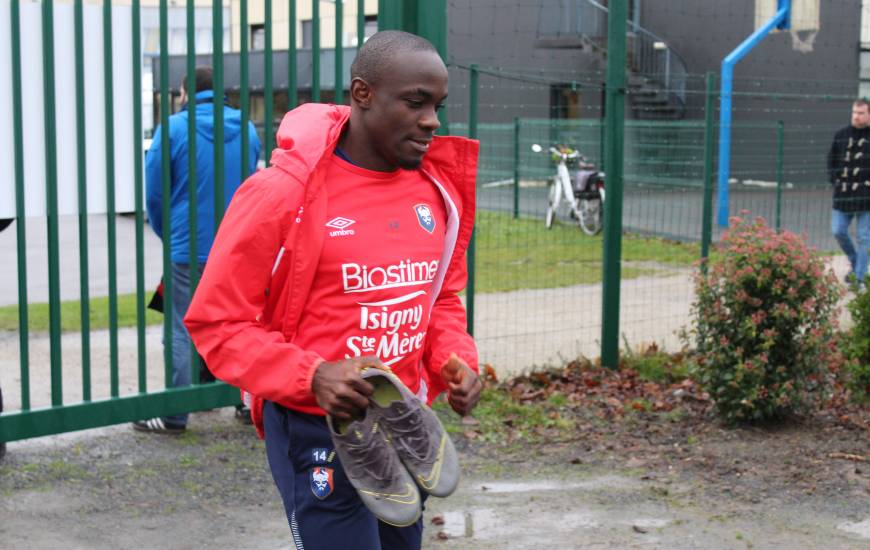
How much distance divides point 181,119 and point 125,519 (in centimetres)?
207

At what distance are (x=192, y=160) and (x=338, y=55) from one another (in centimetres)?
104

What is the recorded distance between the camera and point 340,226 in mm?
2932

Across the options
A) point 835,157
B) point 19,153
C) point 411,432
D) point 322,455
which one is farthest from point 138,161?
point 835,157

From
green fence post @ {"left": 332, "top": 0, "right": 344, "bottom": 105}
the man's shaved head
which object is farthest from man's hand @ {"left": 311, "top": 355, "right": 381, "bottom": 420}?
green fence post @ {"left": 332, "top": 0, "right": 344, "bottom": 105}

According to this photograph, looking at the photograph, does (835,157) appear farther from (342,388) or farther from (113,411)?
(342,388)

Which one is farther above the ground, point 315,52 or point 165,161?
point 315,52

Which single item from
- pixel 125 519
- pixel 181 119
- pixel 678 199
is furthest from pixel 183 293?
pixel 678 199

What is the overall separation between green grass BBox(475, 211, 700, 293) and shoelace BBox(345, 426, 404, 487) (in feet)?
26.9

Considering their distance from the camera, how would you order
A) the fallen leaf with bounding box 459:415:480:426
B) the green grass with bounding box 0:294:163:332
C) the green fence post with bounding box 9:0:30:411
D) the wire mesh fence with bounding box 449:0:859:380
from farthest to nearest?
the green grass with bounding box 0:294:163:332 < the wire mesh fence with bounding box 449:0:859:380 < the fallen leaf with bounding box 459:415:480:426 < the green fence post with bounding box 9:0:30:411

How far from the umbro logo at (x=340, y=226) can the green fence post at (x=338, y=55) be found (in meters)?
3.38

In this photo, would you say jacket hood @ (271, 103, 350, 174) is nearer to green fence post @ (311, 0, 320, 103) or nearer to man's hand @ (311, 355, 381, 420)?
man's hand @ (311, 355, 381, 420)

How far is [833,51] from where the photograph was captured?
58.7 feet

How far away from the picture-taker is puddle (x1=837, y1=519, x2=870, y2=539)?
15.9 ft

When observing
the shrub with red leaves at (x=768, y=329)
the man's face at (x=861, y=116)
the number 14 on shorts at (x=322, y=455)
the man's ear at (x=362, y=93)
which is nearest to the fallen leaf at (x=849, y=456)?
→ the shrub with red leaves at (x=768, y=329)
